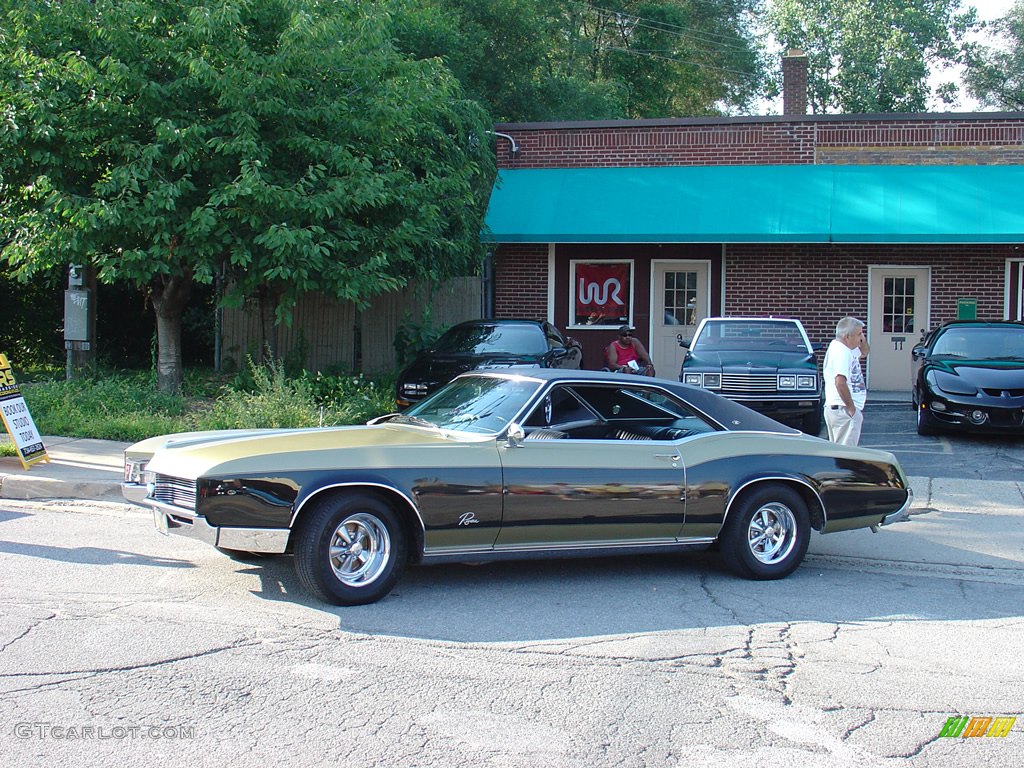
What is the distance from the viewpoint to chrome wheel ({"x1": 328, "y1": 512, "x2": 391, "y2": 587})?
592cm

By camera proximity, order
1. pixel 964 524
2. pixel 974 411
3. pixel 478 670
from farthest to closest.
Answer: pixel 974 411 < pixel 964 524 < pixel 478 670

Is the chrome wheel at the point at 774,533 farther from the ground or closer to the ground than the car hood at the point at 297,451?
closer to the ground

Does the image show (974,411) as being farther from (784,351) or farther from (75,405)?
(75,405)

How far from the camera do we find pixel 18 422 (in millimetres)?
10094

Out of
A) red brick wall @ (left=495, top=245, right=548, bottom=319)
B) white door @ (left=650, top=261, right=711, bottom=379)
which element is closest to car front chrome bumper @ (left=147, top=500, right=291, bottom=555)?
red brick wall @ (left=495, top=245, right=548, bottom=319)

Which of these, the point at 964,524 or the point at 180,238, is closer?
the point at 964,524

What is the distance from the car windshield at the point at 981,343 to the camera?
13.8 meters

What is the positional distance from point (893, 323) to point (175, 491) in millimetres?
15592

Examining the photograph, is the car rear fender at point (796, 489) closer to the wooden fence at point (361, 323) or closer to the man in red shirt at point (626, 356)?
the man in red shirt at point (626, 356)

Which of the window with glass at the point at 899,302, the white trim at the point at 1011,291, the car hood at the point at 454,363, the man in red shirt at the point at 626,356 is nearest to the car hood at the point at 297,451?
the car hood at the point at 454,363

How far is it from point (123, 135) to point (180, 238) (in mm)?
1501

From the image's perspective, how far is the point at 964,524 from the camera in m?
9.15

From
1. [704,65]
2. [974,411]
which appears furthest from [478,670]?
[704,65]

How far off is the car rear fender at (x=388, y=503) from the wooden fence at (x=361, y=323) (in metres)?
12.7
